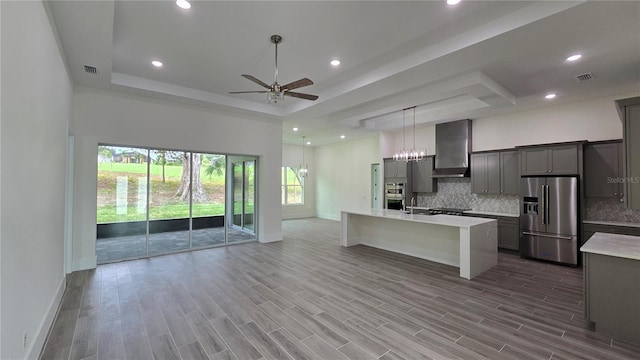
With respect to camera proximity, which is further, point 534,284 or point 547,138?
point 547,138

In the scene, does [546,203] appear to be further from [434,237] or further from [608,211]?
[434,237]

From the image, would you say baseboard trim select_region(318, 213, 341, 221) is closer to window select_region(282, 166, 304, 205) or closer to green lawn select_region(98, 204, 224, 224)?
window select_region(282, 166, 304, 205)

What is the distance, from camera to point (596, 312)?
9.19 ft

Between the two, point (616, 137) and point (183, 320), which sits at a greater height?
point (616, 137)

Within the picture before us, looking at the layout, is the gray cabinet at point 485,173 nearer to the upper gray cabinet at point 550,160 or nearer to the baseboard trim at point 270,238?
the upper gray cabinet at point 550,160

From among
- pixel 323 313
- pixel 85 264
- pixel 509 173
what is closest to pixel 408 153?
pixel 509 173

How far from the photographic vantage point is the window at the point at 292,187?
38.3 ft

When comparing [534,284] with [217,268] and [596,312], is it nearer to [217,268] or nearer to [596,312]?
[596,312]

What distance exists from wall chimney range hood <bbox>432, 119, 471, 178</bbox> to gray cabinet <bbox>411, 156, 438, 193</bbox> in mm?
241

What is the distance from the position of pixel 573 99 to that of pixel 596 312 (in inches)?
181

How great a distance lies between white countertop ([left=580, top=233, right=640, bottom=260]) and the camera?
2.64 metres

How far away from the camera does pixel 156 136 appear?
18.2 ft

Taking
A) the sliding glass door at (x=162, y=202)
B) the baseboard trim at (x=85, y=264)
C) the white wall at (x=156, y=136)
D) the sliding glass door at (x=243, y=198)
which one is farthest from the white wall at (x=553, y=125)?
the baseboard trim at (x=85, y=264)

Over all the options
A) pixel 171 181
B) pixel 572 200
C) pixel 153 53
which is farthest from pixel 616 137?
pixel 171 181
